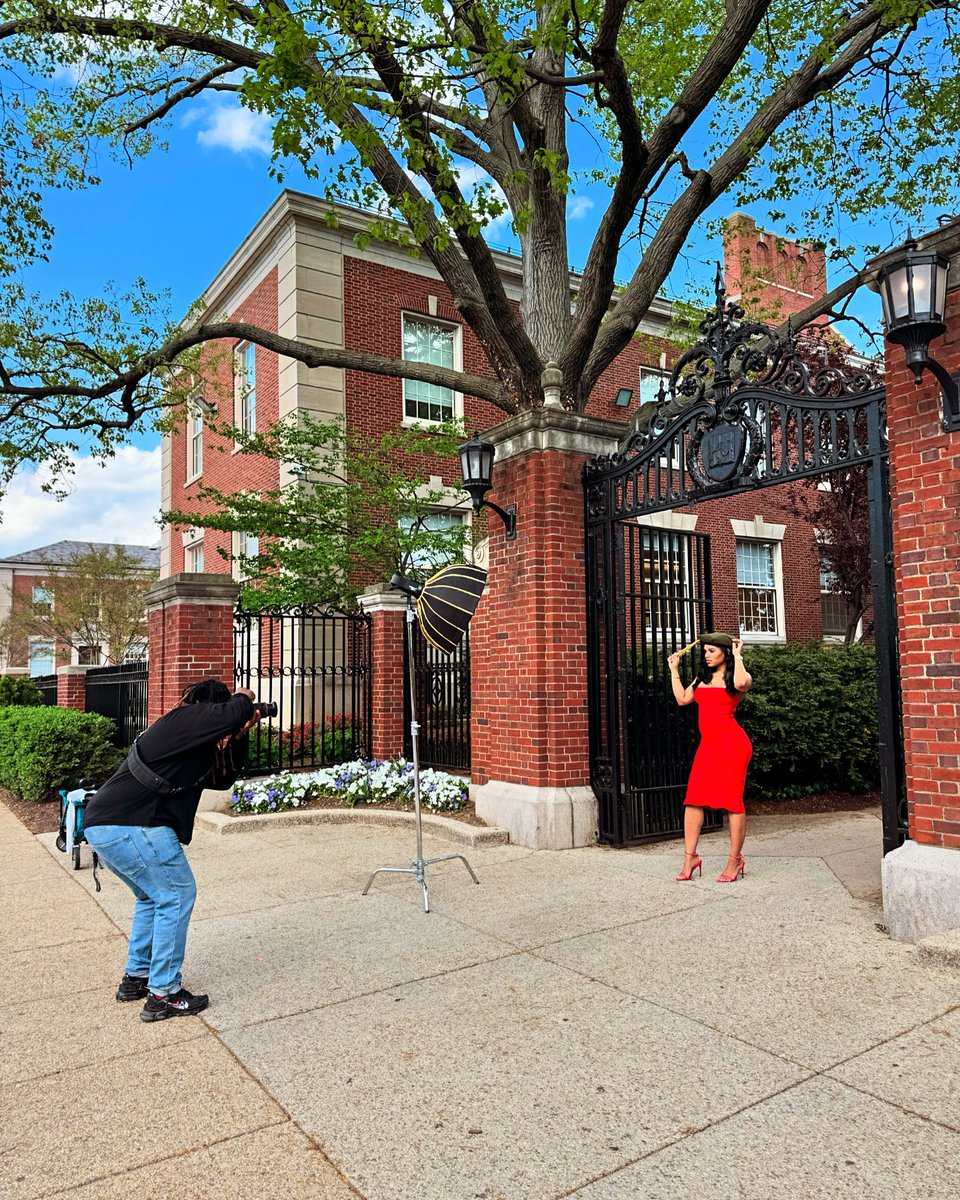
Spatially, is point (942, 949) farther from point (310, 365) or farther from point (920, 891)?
point (310, 365)

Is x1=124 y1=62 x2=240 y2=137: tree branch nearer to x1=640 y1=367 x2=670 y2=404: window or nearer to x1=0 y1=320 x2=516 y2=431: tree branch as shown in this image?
x1=0 y1=320 x2=516 y2=431: tree branch

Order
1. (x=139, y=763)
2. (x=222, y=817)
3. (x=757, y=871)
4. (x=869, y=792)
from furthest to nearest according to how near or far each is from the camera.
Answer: (x=869, y=792) < (x=222, y=817) < (x=757, y=871) < (x=139, y=763)

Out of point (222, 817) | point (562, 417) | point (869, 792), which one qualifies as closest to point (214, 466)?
point (222, 817)

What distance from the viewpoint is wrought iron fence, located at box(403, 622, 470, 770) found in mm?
10188

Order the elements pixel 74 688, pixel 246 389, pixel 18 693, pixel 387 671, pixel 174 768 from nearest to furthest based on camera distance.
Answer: pixel 174 768
pixel 387 671
pixel 74 688
pixel 246 389
pixel 18 693

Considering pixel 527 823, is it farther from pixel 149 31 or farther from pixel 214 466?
pixel 214 466

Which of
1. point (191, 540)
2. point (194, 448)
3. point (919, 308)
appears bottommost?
point (919, 308)

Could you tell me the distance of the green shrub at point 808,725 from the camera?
10047 mm

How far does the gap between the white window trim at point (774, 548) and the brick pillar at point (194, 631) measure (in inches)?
477

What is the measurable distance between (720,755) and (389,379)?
12.1 metres

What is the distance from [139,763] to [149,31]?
8.90 meters

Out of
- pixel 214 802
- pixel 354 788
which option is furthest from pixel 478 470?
pixel 214 802

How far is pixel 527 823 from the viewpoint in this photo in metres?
7.57

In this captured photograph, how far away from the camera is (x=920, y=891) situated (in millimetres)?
4691
